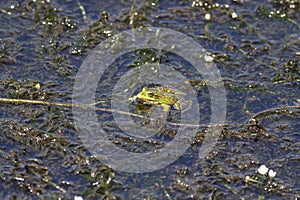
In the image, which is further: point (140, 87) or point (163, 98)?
Answer: point (140, 87)

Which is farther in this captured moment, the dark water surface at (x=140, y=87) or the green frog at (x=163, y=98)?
the green frog at (x=163, y=98)

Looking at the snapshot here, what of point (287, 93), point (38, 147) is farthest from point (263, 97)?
point (38, 147)

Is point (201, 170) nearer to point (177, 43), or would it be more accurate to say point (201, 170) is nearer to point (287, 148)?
point (287, 148)

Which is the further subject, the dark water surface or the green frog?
the green frog
